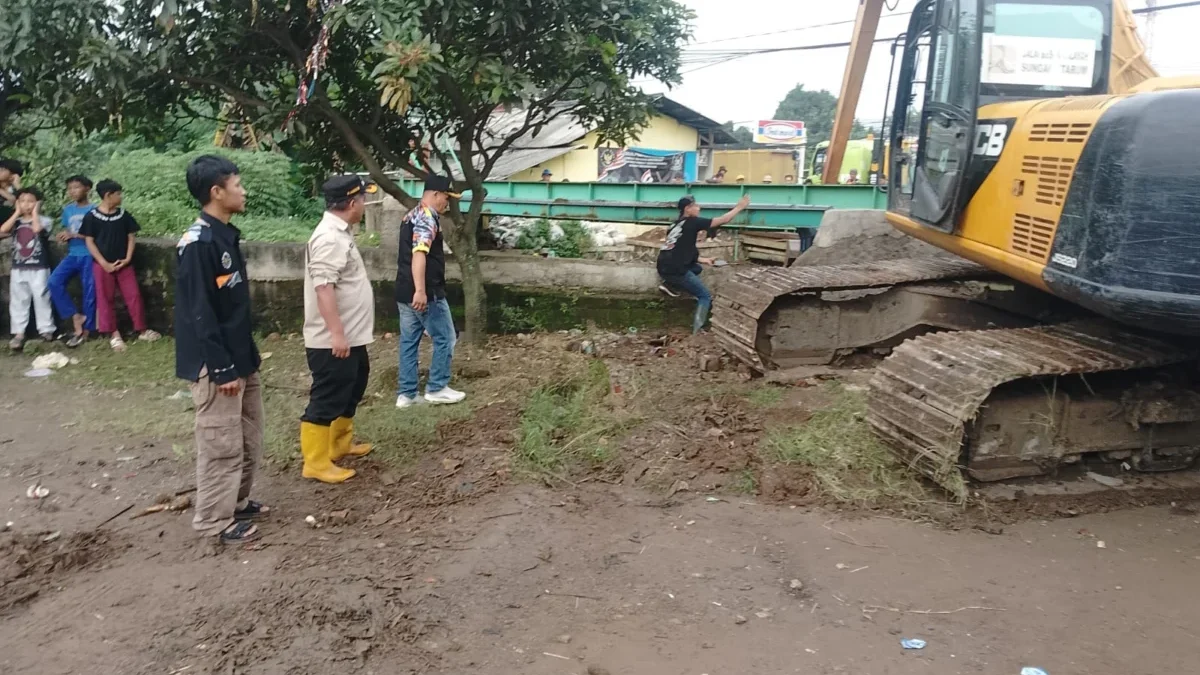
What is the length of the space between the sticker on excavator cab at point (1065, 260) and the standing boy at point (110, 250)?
7.61m

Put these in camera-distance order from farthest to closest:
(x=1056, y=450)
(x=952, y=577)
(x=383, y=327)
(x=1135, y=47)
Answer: (x=383, y=327) < (x=1135, y=47) < (x=1056, y=450) < (x=952, y=577)

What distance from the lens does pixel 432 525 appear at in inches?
172

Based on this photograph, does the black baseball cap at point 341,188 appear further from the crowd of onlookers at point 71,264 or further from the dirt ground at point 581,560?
the crowd of onlookers at point 71,264

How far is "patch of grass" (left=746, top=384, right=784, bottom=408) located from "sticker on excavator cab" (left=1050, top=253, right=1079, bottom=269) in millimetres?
2133

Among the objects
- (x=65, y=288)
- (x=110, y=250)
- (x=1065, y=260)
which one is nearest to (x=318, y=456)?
(x=1065, y=260)

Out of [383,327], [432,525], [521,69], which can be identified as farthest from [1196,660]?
[383,327]

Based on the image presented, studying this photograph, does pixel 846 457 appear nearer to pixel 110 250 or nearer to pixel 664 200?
pixel 664 200

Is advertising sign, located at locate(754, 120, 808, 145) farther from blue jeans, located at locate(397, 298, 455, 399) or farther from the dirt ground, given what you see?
the dirt ground

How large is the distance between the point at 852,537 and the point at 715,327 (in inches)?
127

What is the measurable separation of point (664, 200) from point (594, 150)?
14289mm

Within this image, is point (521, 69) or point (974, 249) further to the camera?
point (521, 69)

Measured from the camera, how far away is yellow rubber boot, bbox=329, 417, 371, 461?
5.18 metres

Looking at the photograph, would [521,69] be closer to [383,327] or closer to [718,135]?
[383,327]

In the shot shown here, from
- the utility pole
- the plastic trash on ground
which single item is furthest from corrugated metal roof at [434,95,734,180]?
the plastic trash on ground
